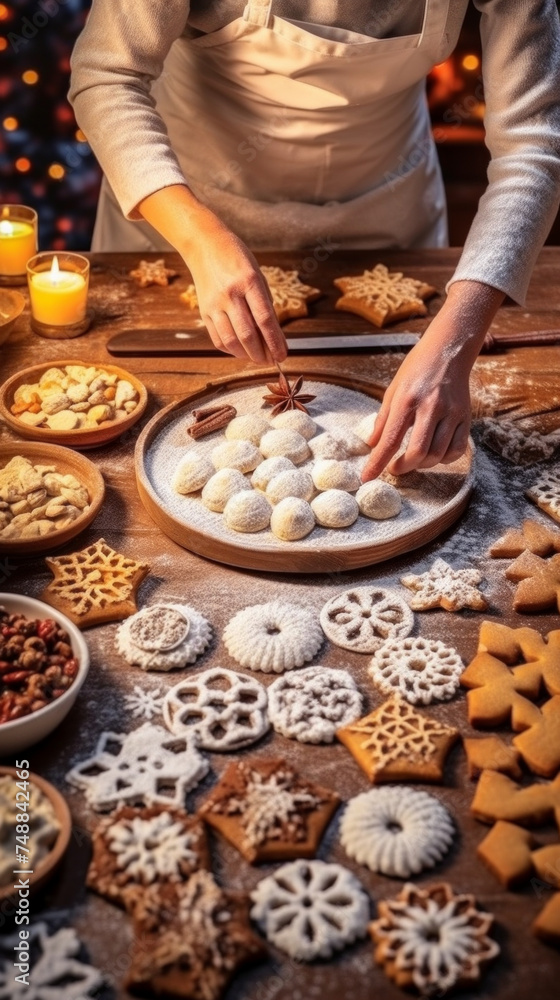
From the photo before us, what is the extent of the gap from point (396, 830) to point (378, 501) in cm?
68

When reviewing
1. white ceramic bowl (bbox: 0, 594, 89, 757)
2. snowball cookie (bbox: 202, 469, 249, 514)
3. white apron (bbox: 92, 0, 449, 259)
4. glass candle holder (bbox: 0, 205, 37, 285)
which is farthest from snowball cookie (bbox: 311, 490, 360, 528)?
glass candle holder (bbox: 0, 205, 37, 285)

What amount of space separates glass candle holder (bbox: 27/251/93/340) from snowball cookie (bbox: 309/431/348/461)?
0.72 metres

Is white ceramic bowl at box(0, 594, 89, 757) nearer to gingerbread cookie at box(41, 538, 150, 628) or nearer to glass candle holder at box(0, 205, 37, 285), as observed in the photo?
gingerbread cookie at box(41, 538, 150, 628)

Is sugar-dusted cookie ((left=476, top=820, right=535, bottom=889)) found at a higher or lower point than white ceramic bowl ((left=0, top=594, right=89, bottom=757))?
higher

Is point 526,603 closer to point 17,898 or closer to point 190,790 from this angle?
point 190,790

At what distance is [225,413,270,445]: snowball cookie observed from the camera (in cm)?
199

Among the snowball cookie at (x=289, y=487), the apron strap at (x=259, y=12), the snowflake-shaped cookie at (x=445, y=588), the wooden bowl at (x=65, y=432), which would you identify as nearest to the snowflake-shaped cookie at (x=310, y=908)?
the snowflake-shaped cookie at (x=445, y=588)

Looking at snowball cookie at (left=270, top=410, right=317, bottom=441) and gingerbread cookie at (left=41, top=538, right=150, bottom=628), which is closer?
gingerbread cookie at (left=41, top=538, right=150, bottom=628)

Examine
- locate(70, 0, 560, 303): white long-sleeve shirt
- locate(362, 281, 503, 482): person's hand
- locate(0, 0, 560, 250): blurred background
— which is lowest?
locate(0, 0, 560, 250): blurred background

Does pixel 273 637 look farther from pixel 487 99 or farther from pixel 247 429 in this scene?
pixel 487 99

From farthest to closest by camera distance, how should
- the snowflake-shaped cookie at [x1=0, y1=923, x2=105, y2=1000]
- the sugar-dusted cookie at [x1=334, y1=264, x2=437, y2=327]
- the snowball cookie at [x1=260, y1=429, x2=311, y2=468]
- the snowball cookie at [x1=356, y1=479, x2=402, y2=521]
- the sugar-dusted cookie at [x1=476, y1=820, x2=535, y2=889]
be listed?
the sugar-dusted cookie at [x1=334, y1=264, x2=437, y2=327]
the snowball cookie at [x1=260, y1=429, x2=311, y2=468]
the snowball cookie at [x1=356, y1=479, x2=402, y2=521]
the sugar-dusted cookie at [x1=476, y1=820, x2=535, y2=889]
the snowflake-shaped cookie at [x1=0, y1=923, x2=105, y2=1000]

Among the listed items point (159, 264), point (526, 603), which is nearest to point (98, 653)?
point (526, 603)

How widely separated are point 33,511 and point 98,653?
13.5 inches

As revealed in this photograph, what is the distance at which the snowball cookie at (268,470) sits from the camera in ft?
6.20
